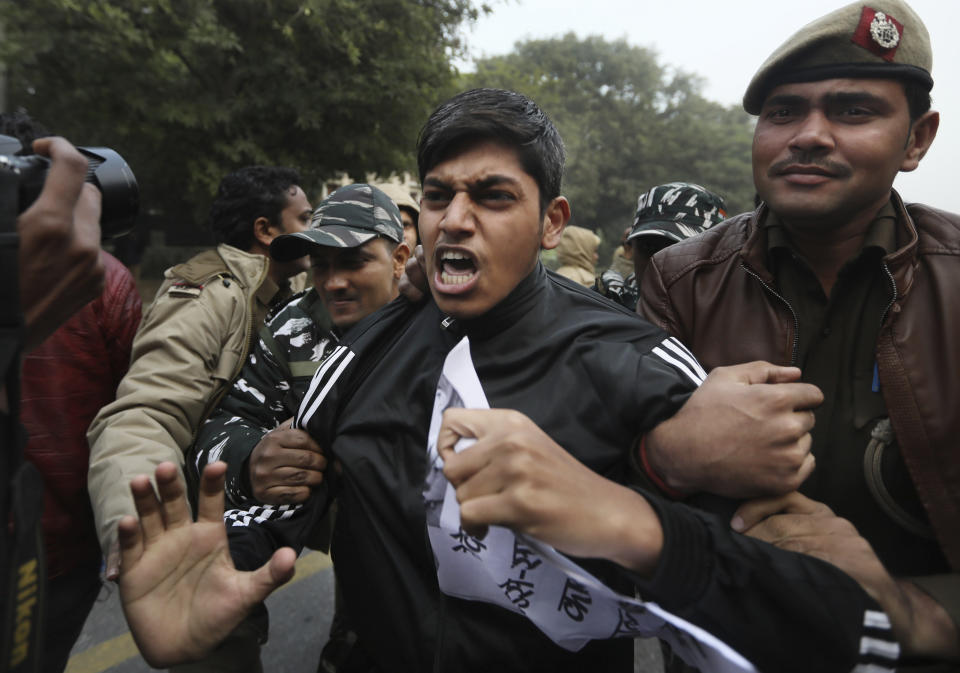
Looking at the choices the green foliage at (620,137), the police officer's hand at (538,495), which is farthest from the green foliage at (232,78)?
the green foliage at (620,137)

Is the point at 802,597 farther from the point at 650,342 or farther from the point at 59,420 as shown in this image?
the point at 59,420

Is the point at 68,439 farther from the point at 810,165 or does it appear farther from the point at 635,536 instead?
the point at 810,165

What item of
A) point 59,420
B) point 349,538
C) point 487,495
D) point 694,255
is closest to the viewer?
point 487,495

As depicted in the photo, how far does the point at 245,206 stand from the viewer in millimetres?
3277

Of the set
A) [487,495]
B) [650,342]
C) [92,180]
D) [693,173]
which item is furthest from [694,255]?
[693,173]

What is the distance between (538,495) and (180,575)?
0.86 meters

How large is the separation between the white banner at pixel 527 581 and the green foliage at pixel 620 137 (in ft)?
100

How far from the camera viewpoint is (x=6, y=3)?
1037 centimetres

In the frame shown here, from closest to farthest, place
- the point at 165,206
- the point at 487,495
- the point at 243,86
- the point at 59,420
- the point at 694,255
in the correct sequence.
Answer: the point at 487,495, the point at 694,255, the point at 59,420, the point at 243,86, the point at 165,206

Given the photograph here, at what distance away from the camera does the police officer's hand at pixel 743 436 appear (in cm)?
118

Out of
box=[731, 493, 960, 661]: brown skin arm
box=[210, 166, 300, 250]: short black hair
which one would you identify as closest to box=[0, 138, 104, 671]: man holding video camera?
box=[731, 493, 960, 661]: brown skin arm

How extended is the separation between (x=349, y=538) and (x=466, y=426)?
29.3 inches

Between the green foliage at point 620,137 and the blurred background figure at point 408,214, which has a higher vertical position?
the green foliage at point 620,137

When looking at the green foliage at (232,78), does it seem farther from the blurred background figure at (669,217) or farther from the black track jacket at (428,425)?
the black track jacket at (428,425)
